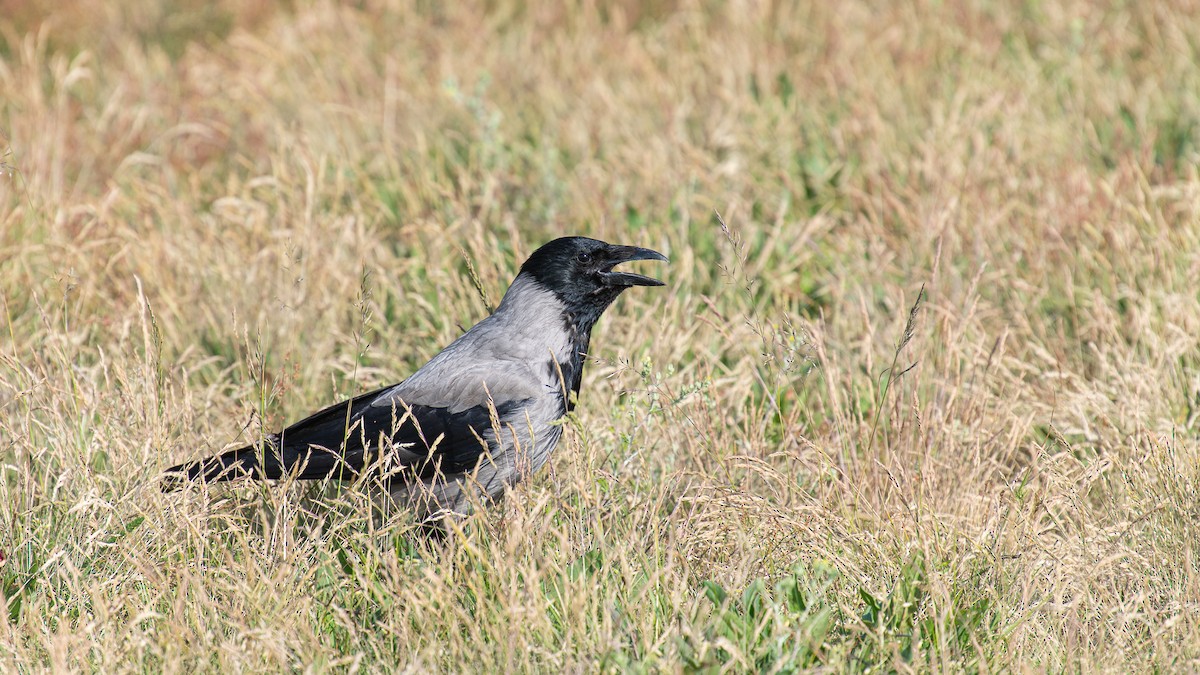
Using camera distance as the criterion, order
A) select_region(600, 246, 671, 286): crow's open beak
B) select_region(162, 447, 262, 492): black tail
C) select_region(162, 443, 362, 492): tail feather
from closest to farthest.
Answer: select_region(162, 447, 262, 492): black tail
select_region(162, 443, 362, 492): tail feather
select_region(600, 246, 671, 286): crow's open beak

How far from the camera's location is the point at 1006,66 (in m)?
7.00

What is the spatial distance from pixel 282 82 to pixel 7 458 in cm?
392

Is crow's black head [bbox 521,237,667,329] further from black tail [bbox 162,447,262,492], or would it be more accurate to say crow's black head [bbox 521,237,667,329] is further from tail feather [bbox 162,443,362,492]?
black tail [bbox 162,447,262,492]

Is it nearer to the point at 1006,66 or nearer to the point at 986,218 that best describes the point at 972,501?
the point at 986,218

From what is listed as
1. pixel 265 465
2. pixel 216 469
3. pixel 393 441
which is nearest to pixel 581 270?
pixel 393 441

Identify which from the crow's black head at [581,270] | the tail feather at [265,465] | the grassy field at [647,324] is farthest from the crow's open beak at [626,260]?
the tail feather at [265,465]

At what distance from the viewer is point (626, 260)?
421cm

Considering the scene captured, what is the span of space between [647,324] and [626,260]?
0.71m

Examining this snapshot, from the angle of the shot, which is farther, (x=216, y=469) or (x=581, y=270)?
(x=581, y=270)

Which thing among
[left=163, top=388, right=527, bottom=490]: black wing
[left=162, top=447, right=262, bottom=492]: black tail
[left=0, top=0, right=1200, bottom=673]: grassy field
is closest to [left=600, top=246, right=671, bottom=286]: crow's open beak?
[left=0, top=0, right=1200, bottom=673]: grassy field

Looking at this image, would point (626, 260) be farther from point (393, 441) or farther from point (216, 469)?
point (216, 469)

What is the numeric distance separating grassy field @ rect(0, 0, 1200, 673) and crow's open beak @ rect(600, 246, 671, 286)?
0.74 feet

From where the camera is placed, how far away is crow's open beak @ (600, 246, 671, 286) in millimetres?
4145

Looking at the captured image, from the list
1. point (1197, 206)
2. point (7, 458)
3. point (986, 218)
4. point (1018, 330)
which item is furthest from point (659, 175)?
point (7, 458)
